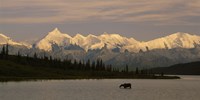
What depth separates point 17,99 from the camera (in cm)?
10206

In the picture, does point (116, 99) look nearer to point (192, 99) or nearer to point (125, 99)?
point (125, 99)

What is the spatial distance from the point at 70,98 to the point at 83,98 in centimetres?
286

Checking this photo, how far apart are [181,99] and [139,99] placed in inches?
417

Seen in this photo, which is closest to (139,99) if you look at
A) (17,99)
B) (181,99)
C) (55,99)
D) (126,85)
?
(181,99)

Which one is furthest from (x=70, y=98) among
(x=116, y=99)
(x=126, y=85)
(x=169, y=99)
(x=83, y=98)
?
(x=126, y=85)

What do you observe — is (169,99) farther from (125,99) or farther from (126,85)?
(126,85)

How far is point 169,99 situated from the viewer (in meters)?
112

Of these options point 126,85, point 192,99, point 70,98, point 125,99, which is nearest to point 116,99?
point 125,99

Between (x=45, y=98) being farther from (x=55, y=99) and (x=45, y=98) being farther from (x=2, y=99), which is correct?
(x=2, y=99)

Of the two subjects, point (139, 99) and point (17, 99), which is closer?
point (17, 99)

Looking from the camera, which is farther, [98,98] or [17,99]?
[98,98]

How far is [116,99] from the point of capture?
108 meters

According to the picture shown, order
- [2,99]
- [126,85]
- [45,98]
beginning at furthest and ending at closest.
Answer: [126,85]
[45,98]
[2,99]

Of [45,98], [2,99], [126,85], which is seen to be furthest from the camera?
[126,85]
